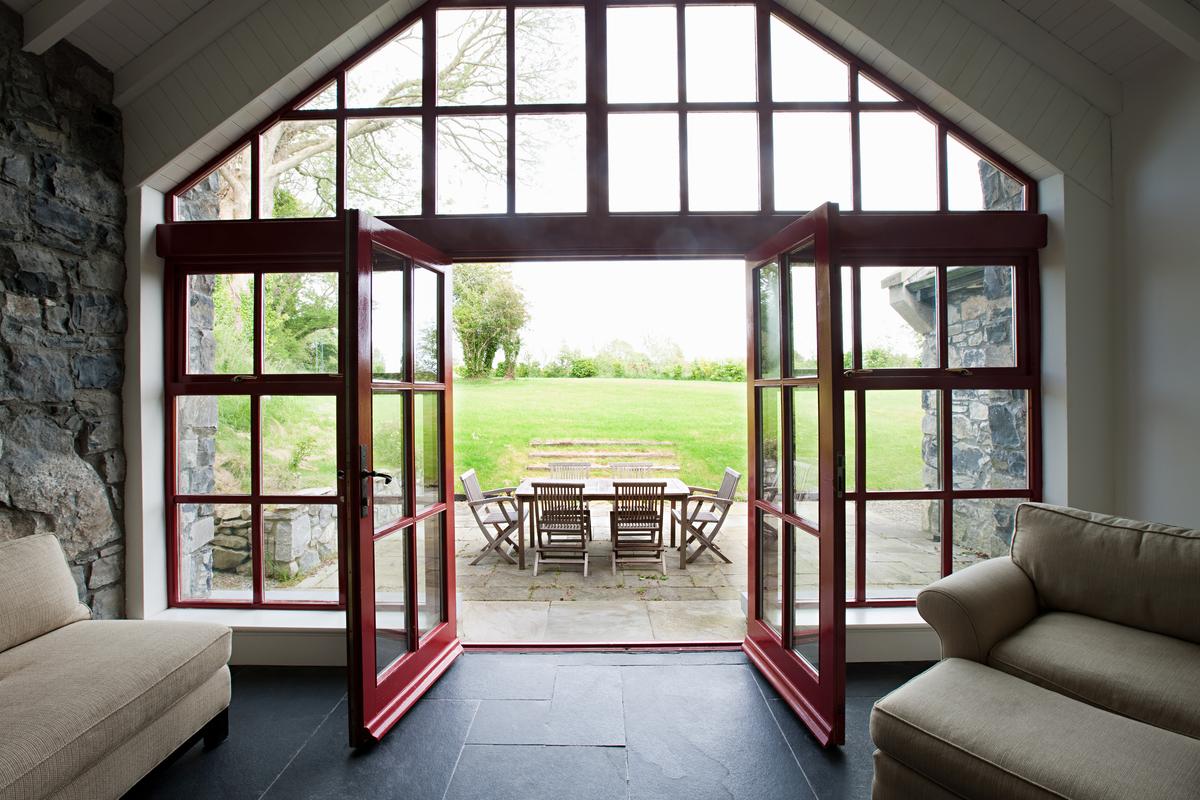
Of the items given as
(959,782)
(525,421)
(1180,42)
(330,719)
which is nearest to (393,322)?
(330,719)

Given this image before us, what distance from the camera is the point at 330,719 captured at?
254cm

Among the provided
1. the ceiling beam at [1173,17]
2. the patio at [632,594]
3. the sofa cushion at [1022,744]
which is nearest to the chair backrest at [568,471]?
the patio at [632,594]

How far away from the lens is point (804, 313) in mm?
2609

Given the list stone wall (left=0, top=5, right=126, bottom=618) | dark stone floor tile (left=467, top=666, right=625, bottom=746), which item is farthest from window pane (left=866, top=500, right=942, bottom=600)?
stone wall (left=0, top=5, right=126, bottom=618)

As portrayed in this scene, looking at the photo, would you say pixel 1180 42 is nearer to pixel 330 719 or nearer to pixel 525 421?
pixel 330 719

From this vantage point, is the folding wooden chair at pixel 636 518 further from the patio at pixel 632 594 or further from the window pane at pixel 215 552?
the window pane at pixel 215 552

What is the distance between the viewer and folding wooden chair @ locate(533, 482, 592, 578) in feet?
17.3

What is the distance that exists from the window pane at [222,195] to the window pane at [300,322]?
42cm

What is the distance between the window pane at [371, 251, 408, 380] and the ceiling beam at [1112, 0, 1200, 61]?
3.19 meters

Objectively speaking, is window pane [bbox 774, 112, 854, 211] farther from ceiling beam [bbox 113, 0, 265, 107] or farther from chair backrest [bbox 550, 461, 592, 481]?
chair backrest [bbox 550, 461, 592, 481]

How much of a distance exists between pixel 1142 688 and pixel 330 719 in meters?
2.92

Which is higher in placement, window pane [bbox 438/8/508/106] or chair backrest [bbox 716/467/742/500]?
window pane [bbox 438/8/508/106]

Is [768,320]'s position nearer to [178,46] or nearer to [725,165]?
[725,165]

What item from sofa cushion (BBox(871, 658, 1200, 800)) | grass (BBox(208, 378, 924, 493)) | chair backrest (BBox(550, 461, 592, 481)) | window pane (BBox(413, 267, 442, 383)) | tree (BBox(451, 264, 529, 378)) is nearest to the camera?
sofa cushion (BBox(871, 658, 1200, 800))
